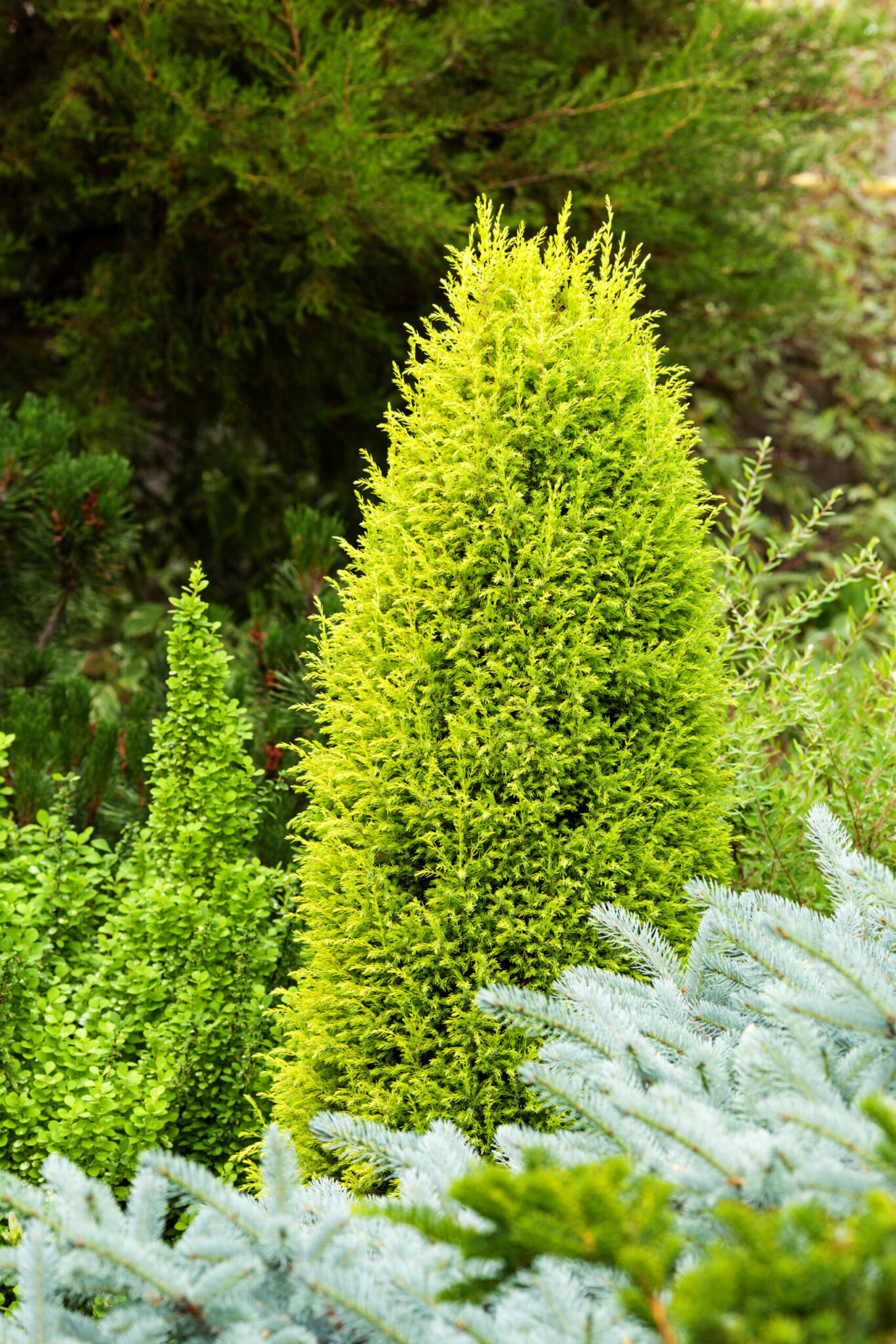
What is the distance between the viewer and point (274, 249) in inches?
184

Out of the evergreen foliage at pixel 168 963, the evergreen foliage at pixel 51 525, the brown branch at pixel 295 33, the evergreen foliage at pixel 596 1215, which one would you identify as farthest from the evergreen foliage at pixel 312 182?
the evergreen foliage at pixel 596 1215

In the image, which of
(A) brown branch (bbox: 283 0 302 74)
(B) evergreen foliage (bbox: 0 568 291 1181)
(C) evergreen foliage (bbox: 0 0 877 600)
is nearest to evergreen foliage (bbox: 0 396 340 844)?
(B) evergreen foliage (bbox: 0 568 291 1181)

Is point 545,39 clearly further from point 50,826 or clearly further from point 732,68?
point 50,826

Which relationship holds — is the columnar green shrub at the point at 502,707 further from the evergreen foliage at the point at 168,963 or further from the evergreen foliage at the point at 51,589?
the evergreen foliage at the point at 51,589

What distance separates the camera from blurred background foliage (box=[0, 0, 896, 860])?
3.38 m

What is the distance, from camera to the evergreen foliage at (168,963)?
2.19m

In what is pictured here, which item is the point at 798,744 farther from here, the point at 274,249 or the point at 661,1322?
the point at 274,249

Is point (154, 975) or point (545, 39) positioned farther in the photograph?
point (545, 39)

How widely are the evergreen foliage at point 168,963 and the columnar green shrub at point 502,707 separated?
36 cm

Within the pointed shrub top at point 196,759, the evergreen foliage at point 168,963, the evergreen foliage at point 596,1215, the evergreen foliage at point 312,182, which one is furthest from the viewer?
the evergreen foliage at point 312,182

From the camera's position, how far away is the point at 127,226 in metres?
4.97

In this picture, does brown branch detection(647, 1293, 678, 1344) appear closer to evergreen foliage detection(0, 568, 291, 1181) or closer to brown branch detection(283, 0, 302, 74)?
evergreen foliage detection(0, 568, 291, 1181)

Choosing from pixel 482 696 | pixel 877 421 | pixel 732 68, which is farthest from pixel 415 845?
pixel 877 421

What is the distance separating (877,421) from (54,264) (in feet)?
20.0
